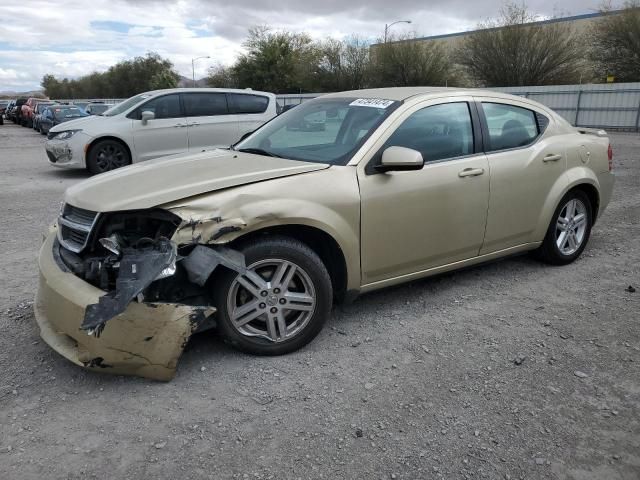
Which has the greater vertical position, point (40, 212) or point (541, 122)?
point (541, 122)

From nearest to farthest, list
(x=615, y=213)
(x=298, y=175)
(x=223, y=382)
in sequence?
(x=223, y=382) < (x=298, y=175) < (x=615, y=213)

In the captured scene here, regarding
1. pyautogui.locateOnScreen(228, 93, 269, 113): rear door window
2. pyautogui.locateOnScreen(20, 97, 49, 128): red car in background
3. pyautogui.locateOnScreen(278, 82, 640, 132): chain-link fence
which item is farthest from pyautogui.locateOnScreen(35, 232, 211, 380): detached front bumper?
pyautogui.locateOnScreen(20, 97, 49, 128): red car in background

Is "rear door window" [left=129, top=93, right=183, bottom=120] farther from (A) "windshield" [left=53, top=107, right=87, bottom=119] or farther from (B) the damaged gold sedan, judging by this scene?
(A) "windshield" [left=53, top=107, right=87, bottom=119]

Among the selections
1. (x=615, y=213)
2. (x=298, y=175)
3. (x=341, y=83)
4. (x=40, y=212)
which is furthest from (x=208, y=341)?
(x=341, y=83)

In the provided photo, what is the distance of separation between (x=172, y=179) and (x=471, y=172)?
2222 millimetres

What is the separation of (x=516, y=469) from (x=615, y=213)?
5.82 meters

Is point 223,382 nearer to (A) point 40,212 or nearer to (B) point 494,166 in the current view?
(B) point 494,166

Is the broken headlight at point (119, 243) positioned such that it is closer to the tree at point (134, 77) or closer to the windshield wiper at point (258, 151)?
the windshield wiper at point (258, 151)

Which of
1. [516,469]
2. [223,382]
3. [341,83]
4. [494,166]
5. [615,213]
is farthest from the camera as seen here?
[341,83]

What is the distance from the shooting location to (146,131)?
34.8 ft

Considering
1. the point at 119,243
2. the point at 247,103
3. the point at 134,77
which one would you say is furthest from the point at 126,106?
the point at 134,77

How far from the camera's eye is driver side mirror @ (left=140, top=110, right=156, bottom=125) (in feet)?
34.2

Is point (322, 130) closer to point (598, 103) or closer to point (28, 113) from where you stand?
point (598, 103)

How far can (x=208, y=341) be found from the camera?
3668 mm
